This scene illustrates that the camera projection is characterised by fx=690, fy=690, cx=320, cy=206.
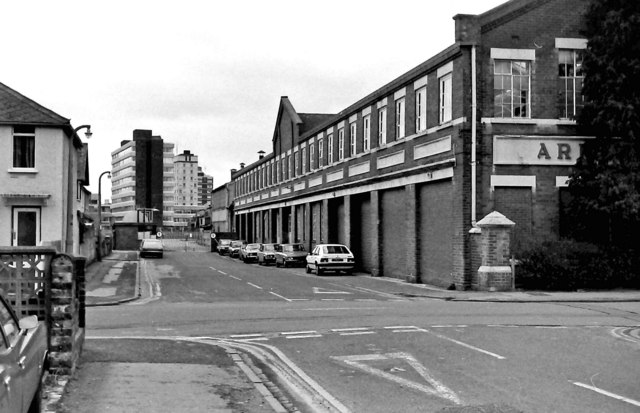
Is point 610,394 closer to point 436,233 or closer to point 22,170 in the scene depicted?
point 436,233

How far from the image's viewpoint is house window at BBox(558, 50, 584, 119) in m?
26.5

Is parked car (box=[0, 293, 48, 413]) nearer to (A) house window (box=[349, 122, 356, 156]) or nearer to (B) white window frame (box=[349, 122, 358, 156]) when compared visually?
(B) white window frame (box=[349, 122, 358, 156])

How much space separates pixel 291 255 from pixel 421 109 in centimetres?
1757

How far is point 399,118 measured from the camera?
3306cm

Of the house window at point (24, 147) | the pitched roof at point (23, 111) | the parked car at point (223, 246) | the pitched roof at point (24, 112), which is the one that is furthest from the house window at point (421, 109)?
the parked car at point (223, 246)

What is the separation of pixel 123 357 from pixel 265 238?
58.6m

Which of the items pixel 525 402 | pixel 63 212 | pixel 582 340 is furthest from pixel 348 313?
pixel 63 212

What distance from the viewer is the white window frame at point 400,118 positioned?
3247 cm

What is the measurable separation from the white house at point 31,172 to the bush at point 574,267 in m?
17.7

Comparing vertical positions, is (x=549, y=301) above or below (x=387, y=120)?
below

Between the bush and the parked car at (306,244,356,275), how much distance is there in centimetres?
1256

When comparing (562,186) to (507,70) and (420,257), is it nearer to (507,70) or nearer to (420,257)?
(507,70)

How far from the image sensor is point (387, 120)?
34.5 meters

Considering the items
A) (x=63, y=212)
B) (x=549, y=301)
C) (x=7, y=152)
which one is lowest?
(x=549, y=301)
